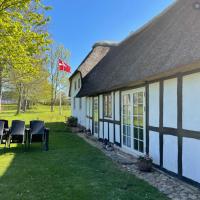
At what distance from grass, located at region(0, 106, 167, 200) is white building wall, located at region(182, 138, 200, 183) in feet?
2.74

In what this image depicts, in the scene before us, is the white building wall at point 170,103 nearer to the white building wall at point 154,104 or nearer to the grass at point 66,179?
the white building wall at point 154,104

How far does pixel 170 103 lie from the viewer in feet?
20.1

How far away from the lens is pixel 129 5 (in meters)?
12.2

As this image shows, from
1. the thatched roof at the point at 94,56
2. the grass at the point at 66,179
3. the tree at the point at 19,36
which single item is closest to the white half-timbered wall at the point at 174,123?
the grass at the point at 66,179

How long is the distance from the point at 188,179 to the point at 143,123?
2537 millimetres

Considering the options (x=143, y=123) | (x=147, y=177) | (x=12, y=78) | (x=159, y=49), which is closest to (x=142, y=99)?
(x=143, y=123)

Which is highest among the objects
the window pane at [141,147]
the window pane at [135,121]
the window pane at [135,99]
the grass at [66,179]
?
the window pane at [135,99]

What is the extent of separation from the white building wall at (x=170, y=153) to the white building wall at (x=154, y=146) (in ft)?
1.20

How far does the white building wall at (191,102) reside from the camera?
512cm

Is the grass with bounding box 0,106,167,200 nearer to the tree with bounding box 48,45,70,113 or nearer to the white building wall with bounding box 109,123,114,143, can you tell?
the white building wall with bounding box 109,123,114,143

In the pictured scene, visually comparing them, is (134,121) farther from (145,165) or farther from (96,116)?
(96,116)

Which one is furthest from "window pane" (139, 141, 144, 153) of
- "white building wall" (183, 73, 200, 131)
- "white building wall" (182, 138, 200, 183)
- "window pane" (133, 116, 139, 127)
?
"white building wall" (183, 73, 200, 131)

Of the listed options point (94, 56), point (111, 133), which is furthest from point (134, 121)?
point (94, 56)

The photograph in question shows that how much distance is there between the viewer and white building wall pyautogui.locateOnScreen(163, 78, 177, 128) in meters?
5.91
